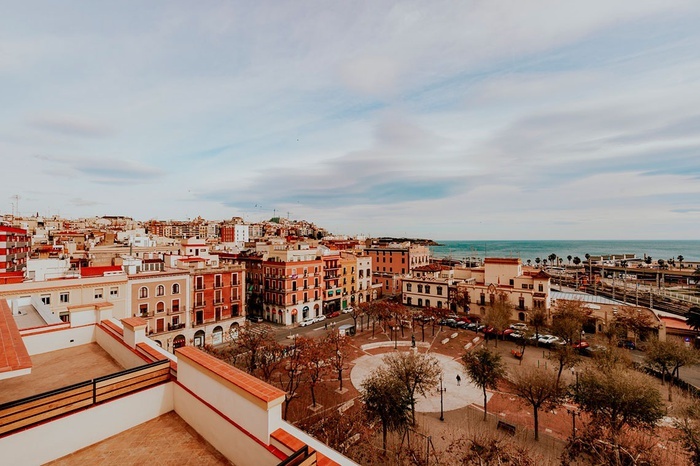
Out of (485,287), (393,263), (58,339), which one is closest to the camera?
(58,339)

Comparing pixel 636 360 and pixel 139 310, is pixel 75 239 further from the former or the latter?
pixel 636 360

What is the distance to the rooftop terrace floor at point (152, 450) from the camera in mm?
5547

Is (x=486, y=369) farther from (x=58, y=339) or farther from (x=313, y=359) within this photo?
(x=58, y=339)

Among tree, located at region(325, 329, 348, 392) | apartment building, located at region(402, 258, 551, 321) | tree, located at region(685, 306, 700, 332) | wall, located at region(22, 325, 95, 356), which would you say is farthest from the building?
tree, located at region(685, 306, 700, 332)

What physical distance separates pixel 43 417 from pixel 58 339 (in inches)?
263

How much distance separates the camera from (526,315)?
42562 millimetres

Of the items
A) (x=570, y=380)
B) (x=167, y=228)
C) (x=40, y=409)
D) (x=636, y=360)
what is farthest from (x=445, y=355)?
(x=167, y=228)

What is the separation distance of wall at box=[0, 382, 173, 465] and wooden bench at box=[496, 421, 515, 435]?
1920 centimetres

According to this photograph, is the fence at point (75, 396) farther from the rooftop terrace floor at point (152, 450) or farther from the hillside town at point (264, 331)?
the rooftop terrace floor at point (152, 450)

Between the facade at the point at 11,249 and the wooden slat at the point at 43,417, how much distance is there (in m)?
48.8

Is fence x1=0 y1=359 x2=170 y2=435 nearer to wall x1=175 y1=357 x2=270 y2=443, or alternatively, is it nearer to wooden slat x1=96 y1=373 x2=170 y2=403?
wooden slat x1=96 y1=373 x2=170 y2=403

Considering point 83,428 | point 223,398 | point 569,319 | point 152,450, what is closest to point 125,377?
point 83,428

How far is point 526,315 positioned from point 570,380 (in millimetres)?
16961

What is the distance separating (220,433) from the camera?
5773 mm
